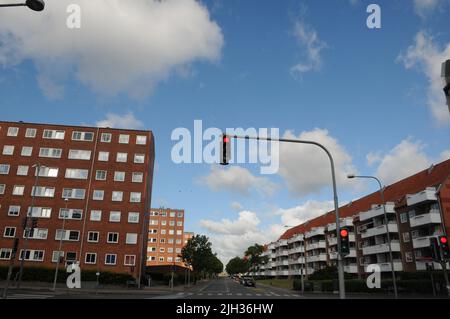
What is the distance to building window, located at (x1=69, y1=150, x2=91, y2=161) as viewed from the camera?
183 feet

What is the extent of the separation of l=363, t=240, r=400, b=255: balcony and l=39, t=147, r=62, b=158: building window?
5107cm

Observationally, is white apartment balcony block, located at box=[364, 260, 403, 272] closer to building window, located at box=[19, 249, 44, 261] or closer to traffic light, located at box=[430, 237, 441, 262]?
traffic light, located at box=[430, 237, 441, 262]

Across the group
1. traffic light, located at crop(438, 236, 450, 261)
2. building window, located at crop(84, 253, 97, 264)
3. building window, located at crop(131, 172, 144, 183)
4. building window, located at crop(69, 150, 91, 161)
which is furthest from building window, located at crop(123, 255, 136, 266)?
traffic light, located at crop(438, 236, 450, 261)

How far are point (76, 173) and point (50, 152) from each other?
218 inches

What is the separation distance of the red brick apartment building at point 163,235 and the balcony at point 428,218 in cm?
9420

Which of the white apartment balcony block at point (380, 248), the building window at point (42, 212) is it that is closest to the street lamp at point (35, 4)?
the building window at point (42, 212)

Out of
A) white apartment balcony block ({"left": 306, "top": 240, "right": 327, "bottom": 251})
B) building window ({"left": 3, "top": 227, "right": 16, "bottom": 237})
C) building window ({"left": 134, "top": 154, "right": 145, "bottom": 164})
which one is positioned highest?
building window ({"left": 134, "top": 154, "right": 145, "bottom": 164})

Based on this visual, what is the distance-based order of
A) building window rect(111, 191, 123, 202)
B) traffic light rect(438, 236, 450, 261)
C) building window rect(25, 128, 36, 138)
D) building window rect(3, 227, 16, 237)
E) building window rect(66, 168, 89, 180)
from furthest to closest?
building window rect(25, 128, 36, 138)
building window rect(66, 168, 89, 180)
building window rect(111, 191, 123, 202)
building window rect(3, 227, 16, 237)
traffic light rect(438, 236, 450, 261)

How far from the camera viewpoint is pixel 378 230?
182 feet

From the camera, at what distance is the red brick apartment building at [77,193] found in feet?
168

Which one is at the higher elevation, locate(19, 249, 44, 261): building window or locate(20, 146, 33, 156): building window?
locate(20, 146, 33, 156): building window

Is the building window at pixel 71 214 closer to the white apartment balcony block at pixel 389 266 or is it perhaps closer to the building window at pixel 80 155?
the building window at pixel 80 155

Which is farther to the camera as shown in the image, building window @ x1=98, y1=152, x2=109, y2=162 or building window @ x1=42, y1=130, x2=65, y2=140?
building window @ x1=42, y1=130, x2=65, y2=140
